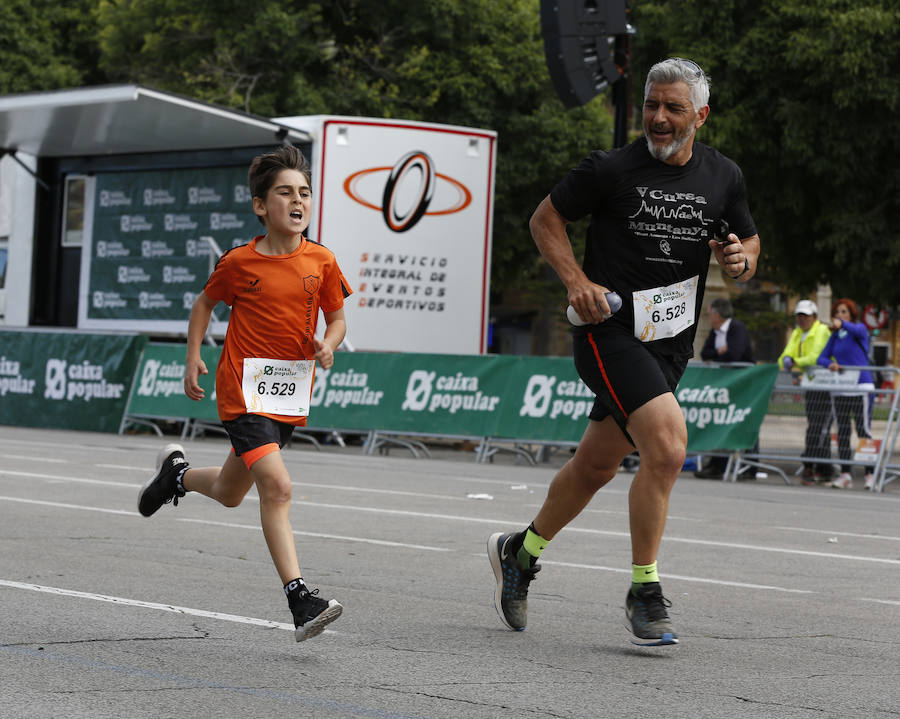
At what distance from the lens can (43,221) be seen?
24.3 m

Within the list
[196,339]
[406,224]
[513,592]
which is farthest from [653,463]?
[406,224]

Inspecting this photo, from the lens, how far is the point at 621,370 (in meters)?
5.59

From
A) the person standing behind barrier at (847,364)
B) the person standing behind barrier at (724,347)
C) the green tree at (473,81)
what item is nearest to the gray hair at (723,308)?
the person standing behind barrier at (724,347)

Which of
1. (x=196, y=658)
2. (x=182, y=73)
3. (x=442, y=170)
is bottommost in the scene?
(x=196, y=658)

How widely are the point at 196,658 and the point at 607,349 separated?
1850mm

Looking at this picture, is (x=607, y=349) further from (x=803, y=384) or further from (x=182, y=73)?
(x=182, y=73)

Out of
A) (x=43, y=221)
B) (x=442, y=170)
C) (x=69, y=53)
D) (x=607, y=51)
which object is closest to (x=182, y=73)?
(x=69, y=53)

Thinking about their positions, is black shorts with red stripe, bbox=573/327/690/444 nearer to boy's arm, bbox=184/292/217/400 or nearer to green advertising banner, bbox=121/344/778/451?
boy's arm, bbox=184/292/217/400

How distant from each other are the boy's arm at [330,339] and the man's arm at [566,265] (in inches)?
32.3

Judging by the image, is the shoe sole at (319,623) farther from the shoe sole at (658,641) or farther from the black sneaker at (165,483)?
the black sneaker at (165,483)

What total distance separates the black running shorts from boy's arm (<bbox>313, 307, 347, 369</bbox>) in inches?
11.9

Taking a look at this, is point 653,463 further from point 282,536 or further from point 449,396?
point 449,396

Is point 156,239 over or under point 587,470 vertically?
over

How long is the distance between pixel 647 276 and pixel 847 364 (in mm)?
10434
